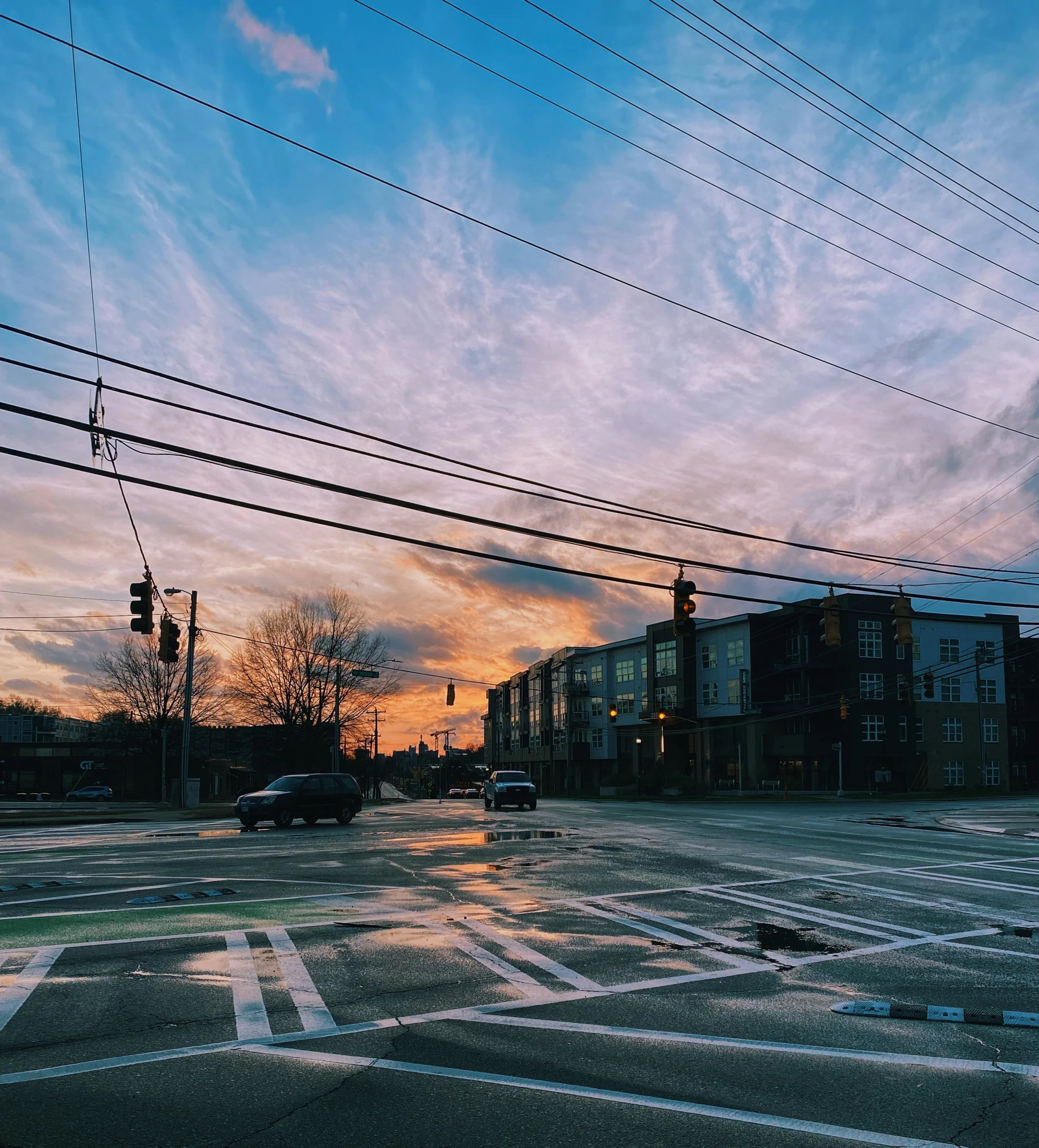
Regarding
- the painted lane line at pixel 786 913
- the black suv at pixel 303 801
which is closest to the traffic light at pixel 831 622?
the painted lane line at pixel 786 913

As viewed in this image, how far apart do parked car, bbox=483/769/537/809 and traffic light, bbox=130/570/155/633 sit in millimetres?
26762

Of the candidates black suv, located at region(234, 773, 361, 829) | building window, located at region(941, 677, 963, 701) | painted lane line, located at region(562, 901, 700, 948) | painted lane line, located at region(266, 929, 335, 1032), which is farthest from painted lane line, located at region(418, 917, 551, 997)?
building window, located at region(941, 677, 963, 701)

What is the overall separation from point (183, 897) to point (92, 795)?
215ft

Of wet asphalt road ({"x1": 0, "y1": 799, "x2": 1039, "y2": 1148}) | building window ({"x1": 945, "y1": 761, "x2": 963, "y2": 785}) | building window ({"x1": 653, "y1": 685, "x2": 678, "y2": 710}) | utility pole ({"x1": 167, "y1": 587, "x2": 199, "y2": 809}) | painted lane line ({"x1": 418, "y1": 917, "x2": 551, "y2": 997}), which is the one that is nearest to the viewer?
wet asphalt road ({"x1": 0, "y1": 799, "x2": 1039, "y2": 1148})

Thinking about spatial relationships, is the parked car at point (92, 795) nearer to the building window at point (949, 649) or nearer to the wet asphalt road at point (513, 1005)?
the wet asphalt road at point (513, 1005)

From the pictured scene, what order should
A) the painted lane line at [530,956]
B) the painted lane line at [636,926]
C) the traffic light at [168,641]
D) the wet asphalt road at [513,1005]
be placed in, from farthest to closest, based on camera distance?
the traffic light at [168,641]
the painted lane line at [636,926]
the painted lane line at [530,956]
the wet asphalt road at [513,1005]

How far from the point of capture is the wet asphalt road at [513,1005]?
5.01m

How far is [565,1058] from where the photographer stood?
598 cm

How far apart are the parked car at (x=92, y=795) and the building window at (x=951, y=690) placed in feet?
213

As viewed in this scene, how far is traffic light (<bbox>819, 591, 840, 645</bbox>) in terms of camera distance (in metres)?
22.1

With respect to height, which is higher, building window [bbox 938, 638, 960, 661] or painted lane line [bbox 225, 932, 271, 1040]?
building window [bbox 938, 638, 960, 661]

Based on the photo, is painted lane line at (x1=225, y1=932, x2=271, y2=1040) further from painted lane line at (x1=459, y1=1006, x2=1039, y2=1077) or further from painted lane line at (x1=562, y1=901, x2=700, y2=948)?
painted lane line at (x1=562, y1=901, x2=700, y2=948)

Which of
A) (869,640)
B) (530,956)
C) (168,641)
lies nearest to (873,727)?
(869,640)

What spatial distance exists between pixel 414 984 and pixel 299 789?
914 inches
